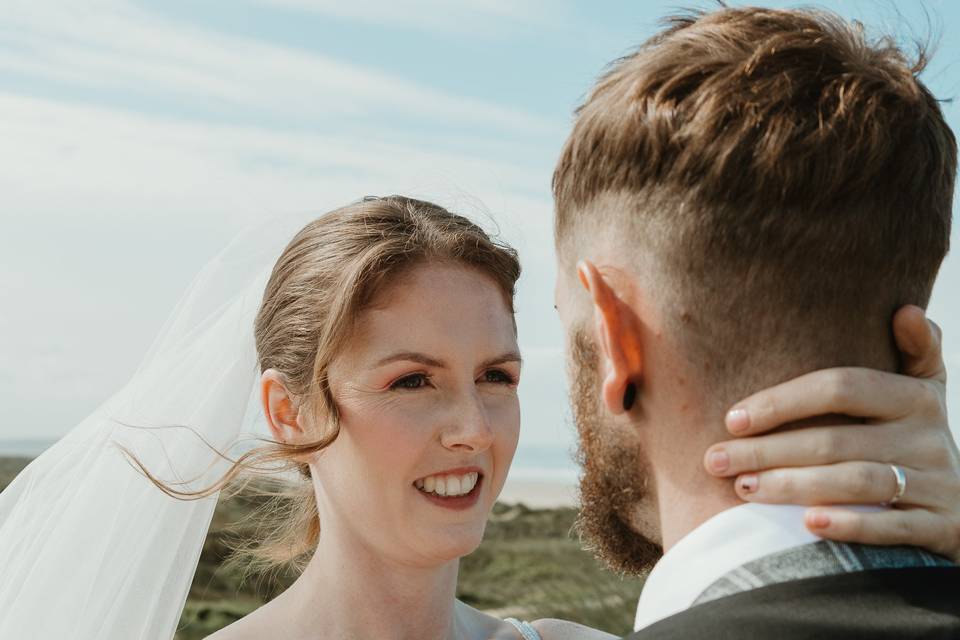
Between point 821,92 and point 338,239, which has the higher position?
point 821,92

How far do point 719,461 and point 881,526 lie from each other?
0.91 feet

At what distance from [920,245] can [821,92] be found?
33 centimetres

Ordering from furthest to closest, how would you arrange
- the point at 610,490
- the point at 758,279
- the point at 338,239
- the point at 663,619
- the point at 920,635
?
the point at 338,239, the point at 610,490, the point at 758,279, the point at 663,619, the point at 920,635

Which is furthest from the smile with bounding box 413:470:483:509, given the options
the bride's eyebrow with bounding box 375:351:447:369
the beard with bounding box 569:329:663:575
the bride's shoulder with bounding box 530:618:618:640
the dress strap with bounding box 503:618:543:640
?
the beard with bounding box 569:329:663:575

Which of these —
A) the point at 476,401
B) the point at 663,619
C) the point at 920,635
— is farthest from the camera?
the point at 476,401

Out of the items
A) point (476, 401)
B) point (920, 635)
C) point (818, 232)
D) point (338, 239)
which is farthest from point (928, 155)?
point (338, 239)

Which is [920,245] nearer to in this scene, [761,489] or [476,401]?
[761,489]

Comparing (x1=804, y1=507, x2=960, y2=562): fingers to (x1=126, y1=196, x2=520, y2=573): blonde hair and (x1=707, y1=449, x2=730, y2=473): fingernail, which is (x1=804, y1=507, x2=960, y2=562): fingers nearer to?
(x1=707, y1=449, x2=730, y2=473): fingernail

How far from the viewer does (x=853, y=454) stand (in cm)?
182

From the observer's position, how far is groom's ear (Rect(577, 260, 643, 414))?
1.92m

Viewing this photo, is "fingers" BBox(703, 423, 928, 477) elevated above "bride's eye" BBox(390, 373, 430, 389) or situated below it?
above

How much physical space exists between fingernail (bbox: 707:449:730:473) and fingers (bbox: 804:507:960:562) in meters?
0.15

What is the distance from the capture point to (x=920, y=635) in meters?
1.64

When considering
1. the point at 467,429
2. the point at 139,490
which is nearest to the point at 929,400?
the point at 467,429
